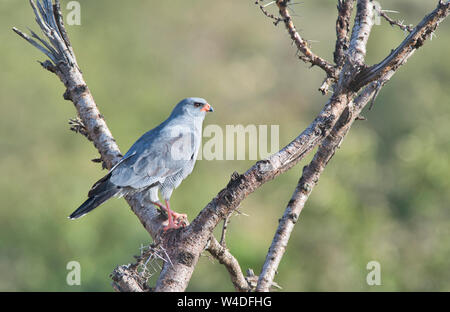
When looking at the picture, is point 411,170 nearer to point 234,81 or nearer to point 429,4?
point 234,81

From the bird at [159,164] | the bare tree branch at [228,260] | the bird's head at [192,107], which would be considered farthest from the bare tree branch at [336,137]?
the bird's head at [192,107]

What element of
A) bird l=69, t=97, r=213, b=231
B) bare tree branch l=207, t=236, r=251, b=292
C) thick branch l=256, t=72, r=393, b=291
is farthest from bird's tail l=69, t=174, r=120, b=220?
thick branch l=256, t=72, r=393, b=291

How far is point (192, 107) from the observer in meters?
5.01

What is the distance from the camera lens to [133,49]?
1805cm

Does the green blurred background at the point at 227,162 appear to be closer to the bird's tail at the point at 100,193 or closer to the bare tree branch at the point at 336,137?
the bird's tail at the point at 100,193

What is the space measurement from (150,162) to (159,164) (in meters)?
0.08

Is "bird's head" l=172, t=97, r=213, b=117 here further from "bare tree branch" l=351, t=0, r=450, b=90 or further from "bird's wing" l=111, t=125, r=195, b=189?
"bare tree branch" l=351, t=0, r=450, b=90

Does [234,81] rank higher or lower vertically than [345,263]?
higher

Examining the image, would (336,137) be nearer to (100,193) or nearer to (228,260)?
(228,260)

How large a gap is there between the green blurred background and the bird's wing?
420cm

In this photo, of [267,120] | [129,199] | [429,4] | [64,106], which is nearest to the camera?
[129,199]

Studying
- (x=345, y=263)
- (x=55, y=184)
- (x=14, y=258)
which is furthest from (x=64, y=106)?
(x=345, y=263)

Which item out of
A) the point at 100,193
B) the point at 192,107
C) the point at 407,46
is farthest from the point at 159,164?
the point at 407,46
